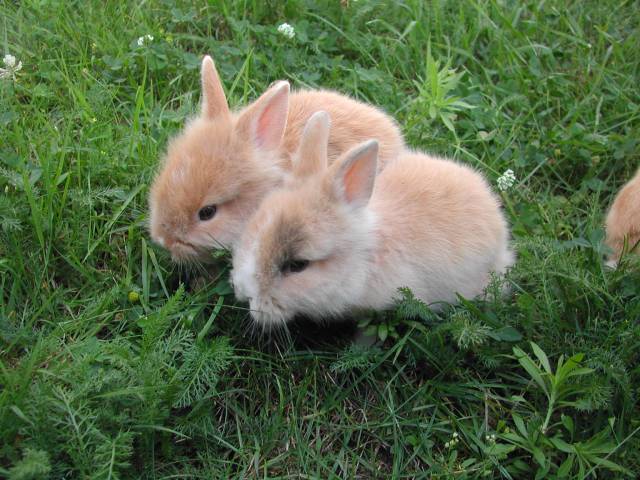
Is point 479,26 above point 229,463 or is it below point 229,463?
above

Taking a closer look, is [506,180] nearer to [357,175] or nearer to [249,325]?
[357,175]

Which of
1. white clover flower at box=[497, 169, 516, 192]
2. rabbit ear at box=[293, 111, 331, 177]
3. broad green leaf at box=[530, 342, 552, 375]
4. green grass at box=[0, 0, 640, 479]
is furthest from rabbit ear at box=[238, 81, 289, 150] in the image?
broad green leaf at box=[530, 342, 552, 375]

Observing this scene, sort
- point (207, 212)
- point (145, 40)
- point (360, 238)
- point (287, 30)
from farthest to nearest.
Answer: point (287, 30) < point (145, 40) < point (207, 212) < point (360, 238)

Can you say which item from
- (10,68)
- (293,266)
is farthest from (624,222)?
(10,68)

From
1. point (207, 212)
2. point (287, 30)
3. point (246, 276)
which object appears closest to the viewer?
point (246, 276)

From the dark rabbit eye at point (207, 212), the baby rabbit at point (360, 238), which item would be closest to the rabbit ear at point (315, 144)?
the baby rabbit at point (360, 238)

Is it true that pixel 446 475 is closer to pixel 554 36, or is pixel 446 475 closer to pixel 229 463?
pixel 229 463

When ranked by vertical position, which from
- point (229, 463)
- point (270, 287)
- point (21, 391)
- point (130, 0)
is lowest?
point (229, 463)

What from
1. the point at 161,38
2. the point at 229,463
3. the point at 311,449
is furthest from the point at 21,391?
the point at 161,38
